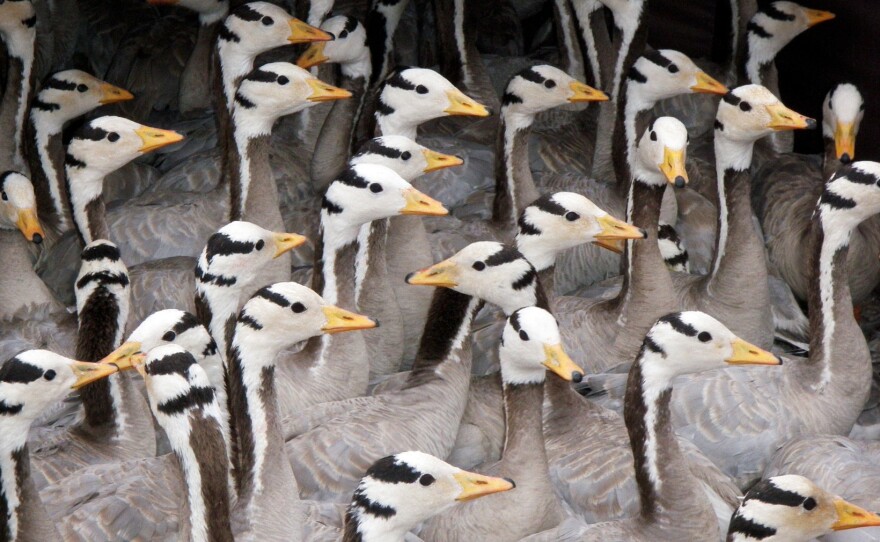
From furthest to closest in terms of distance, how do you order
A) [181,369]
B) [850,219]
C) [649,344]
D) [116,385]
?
[850,219] < [116,385] < [649,344] < [181,369]

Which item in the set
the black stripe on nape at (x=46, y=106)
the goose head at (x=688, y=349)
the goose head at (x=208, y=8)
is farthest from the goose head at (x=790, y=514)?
the goose head at (x=208, y=8)

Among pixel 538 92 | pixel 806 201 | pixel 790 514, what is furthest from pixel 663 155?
pixel 790 514

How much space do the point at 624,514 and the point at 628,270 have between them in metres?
1.60

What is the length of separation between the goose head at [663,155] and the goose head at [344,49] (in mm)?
2064

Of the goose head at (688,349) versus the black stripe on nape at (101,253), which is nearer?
the goose head at (688,349)

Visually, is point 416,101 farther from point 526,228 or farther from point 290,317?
point 290,317

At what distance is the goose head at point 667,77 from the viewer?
8.48m

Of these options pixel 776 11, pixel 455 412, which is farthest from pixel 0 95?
pixel 776 11

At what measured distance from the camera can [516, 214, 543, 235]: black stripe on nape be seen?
23.9ft

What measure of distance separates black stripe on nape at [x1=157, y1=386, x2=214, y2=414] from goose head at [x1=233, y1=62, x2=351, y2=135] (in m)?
2.69

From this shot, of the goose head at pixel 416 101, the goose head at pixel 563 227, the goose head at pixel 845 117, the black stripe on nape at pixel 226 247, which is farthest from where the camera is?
the goose head at pixel 845 117

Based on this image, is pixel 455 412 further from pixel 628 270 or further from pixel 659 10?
pixel 659 10

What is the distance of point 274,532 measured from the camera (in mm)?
5922

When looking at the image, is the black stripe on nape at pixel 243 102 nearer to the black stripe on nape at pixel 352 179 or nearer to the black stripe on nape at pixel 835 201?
the black stripe on nape at pixel 352 179
